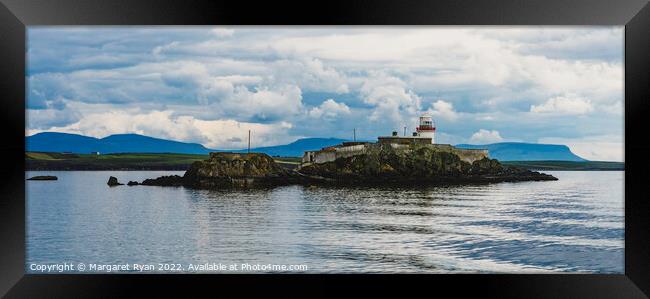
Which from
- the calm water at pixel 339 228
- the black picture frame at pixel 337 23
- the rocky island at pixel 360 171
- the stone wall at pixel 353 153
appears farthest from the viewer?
the rocky island at pixel 360 171

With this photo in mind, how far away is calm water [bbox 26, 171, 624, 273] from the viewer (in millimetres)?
9734

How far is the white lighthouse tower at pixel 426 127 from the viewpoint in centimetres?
1231

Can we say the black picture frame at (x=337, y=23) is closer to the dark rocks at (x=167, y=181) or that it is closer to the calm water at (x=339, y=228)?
the calm water at (x=339, y=228)

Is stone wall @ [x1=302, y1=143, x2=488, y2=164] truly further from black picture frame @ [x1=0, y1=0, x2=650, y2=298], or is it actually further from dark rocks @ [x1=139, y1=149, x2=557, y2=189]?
black picture frame @ [x1=0, y1=0, x2=650, y2=298]

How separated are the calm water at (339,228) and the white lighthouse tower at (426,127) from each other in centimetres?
170

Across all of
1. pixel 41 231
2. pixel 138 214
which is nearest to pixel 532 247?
pixel 138 214

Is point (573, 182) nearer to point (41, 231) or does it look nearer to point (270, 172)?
point (270, 172)

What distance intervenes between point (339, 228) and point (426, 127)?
3.43 meters

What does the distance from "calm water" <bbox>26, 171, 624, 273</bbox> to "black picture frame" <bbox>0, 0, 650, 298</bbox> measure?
82cm

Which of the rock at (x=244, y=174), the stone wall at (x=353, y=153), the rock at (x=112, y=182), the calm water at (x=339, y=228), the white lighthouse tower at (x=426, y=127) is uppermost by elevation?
the white lighthouse tower at (x=426, y=127)

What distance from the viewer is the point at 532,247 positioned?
11.3 metres

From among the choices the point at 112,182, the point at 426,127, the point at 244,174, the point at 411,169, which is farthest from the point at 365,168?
the point at 112,182

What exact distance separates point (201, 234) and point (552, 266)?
19.3ft

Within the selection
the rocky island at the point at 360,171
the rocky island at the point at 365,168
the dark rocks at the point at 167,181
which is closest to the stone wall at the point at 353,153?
the rocky island at the point at 365,168
